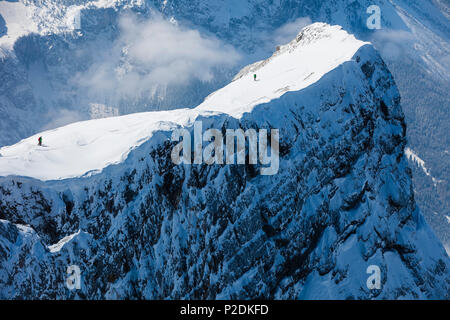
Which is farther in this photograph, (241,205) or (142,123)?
(142,123)

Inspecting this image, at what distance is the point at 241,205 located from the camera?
83.8m

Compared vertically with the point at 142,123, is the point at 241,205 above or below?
below

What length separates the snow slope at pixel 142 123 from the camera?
7762 centimetres

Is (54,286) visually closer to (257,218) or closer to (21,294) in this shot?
(21,294)

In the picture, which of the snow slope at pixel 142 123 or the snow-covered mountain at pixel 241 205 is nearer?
the snow-covered mountain at pixel 241 205

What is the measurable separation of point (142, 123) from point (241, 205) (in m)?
19.5

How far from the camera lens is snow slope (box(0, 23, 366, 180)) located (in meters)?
77.6

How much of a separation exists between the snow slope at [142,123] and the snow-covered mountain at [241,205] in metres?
0.35

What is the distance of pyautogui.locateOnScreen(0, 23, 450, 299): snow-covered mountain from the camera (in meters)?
72.7

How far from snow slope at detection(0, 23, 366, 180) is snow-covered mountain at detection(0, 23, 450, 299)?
35cm

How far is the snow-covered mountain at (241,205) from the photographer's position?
238 ft

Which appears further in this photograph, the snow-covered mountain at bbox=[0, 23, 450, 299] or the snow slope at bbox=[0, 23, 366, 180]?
the snow slope at bbox=[0, 23, 366, 180]
